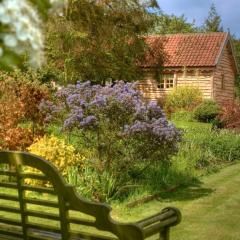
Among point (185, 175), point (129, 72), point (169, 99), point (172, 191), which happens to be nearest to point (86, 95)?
point (172, 191)

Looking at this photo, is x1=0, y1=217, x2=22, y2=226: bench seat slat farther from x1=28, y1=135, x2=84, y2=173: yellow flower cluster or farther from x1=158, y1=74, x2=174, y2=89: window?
x1=158, y1=74, x2=174, y2=89: window

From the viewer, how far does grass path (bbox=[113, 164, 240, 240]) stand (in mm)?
7160

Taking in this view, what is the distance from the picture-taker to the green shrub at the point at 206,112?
26.9 metres

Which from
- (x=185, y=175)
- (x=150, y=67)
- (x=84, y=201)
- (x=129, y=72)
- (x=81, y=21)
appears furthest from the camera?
(x=150, y=67)

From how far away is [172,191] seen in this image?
1014 cm

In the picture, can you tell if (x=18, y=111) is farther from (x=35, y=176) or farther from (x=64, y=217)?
(x=64, y=217)

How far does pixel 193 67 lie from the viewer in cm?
3534

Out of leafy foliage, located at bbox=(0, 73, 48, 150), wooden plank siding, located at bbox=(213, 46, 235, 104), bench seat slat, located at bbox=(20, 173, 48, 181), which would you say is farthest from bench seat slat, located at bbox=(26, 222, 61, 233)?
wooden plank siding, located at bbox=(213, 46, 235, 104)

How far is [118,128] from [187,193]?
2.07 meters

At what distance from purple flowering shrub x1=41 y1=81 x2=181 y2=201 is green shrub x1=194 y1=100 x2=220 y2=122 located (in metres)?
17.9

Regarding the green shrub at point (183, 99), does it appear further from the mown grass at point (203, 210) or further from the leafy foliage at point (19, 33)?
the leafy foliage at point (19, 33)

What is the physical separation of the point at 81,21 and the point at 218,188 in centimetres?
1609

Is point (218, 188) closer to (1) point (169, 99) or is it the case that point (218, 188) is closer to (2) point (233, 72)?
(1) point (169, 99)

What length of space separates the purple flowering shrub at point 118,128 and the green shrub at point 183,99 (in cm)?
2119
